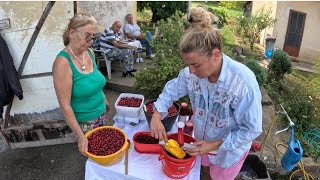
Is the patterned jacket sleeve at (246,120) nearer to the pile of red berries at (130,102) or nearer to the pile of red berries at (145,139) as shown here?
the pile of red berries at (145,139)

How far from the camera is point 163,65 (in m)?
4.34

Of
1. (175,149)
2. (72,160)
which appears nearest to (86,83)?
(175,149)

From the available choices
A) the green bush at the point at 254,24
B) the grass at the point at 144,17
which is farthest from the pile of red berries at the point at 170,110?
the grass at the point at 144,17

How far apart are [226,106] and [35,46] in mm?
2958

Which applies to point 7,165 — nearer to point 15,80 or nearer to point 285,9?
point 15,80

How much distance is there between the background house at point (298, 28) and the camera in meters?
11.0

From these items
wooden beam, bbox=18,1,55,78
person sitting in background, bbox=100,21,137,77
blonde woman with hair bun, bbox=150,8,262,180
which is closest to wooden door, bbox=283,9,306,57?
person sitting in background, bbox=100,21,137,77

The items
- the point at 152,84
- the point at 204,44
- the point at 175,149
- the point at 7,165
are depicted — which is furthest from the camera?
the point at 152,84

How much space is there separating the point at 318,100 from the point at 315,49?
245 inches

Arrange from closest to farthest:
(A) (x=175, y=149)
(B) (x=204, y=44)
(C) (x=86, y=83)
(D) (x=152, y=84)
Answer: (B) (x=204, y=44) < (A) (x=175, y=149) < (C) (x=86, y=83) < (D) (x=152, y=84)

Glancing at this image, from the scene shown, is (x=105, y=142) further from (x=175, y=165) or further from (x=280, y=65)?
(x=280, y=65)

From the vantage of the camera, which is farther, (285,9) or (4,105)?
(285,9)

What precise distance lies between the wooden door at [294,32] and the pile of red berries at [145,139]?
36.3ft

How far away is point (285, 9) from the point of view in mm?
11617
